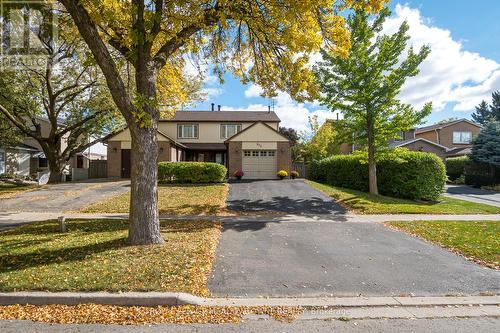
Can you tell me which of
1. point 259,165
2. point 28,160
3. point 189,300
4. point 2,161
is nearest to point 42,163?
point 28,160

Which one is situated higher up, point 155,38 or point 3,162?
point 155,38

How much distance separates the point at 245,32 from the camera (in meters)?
10.8

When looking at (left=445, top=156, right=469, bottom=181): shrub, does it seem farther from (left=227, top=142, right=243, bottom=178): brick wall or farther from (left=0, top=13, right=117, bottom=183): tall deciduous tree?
(left=0, top=13, right=117, bottom=183): tall deciduous tree

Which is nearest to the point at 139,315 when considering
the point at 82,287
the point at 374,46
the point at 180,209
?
the point at 82,287

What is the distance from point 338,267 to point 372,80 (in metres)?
12.1

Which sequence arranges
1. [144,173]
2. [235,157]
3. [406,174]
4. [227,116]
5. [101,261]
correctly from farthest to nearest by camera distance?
[227,116]
[235,157]
[406,174]
[144,173]
[101,261]

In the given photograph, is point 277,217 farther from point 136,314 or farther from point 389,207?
point 136,314

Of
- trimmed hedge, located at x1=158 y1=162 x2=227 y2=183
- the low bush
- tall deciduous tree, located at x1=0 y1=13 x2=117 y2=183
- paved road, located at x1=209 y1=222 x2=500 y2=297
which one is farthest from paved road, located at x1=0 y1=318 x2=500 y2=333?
the low bush

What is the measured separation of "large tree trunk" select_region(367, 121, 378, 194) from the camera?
1703 cm

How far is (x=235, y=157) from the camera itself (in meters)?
26.0

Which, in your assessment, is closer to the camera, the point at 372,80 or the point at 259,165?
the point at 372,80

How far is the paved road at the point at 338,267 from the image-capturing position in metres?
5.45

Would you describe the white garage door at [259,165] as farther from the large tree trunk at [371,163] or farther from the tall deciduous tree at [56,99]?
the tall deciduous tree at [56,99]

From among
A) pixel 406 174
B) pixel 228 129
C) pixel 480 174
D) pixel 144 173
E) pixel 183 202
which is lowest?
pixel 183 202
